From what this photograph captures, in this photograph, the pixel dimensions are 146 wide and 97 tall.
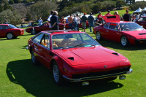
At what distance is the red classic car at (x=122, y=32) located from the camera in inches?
399

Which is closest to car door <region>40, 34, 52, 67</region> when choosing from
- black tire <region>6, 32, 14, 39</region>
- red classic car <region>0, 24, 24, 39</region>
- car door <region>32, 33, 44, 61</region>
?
car door <region>32, 33, 44, 61</region>

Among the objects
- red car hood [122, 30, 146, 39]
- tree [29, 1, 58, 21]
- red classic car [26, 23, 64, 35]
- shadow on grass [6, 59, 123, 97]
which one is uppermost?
tree [29, 1, 58, 21]

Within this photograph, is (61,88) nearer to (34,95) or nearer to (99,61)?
(34,95)

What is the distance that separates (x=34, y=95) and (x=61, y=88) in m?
0.69

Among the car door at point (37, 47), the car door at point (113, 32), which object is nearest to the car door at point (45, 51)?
the car door at point (37, 47)

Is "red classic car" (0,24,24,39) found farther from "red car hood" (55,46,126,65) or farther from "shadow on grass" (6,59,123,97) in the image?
"red car hood" (55,46,126,65)

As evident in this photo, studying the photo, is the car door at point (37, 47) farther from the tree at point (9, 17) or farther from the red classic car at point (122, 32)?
the tree at point (9, 17)

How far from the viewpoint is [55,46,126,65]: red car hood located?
4680mm

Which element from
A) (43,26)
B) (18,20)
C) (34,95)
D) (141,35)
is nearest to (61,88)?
(34,95)

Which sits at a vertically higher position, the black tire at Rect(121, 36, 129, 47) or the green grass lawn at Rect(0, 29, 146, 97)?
the black tire at Rect(121, 36, 129, 47)

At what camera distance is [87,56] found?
493 cm

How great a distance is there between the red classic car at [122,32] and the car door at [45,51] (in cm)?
519

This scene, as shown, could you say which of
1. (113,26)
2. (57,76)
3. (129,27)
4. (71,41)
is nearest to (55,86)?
(57,76)

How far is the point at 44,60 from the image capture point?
19.9ft
